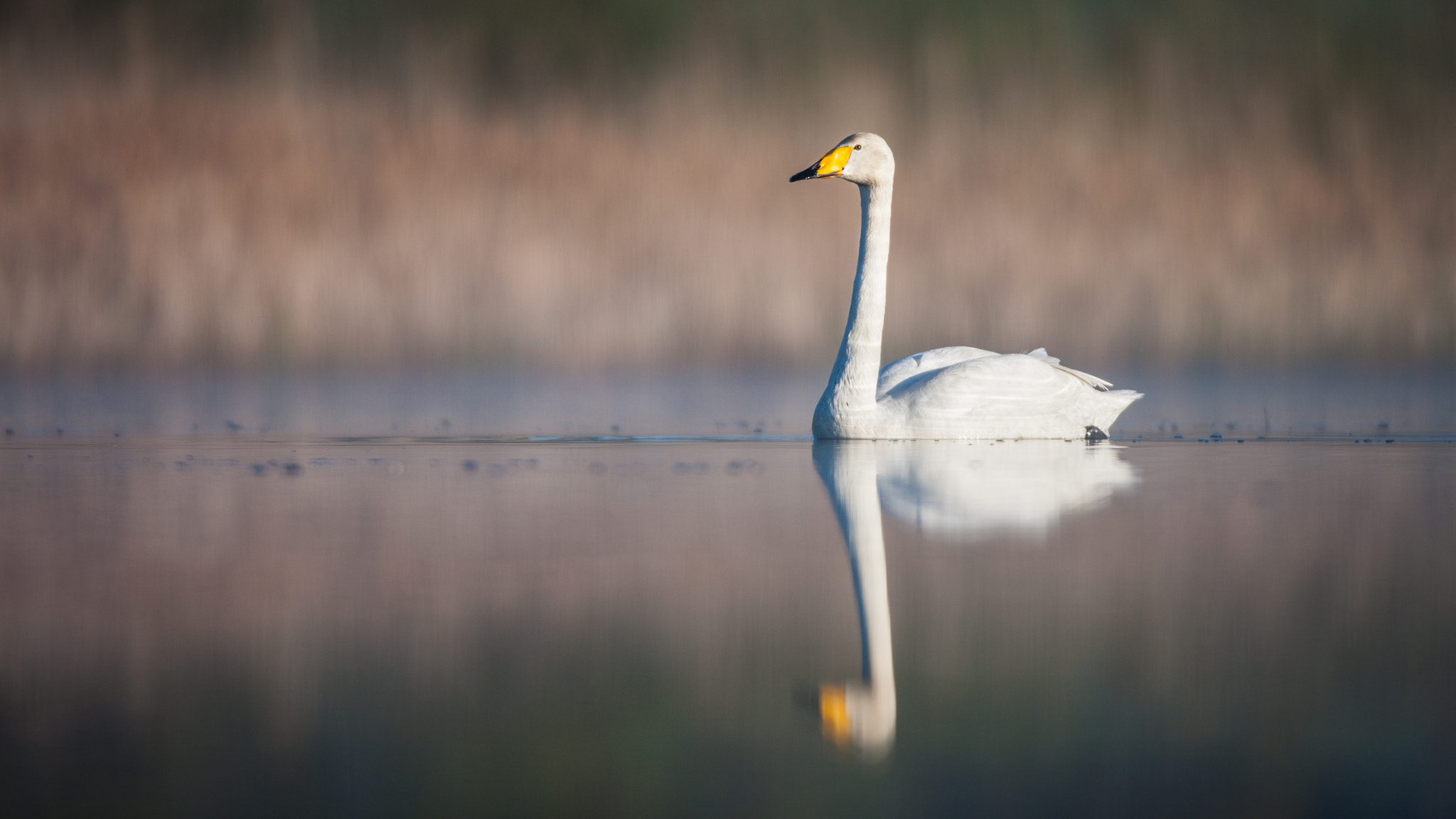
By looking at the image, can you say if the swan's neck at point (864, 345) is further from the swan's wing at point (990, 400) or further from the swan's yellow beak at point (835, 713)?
the swan's yellow beak at point (835, 713)

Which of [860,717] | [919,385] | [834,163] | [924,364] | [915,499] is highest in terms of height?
[834,163]

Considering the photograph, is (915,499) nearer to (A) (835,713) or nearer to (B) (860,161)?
(A) (835,713)

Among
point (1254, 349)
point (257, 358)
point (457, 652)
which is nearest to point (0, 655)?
point (457, 652)

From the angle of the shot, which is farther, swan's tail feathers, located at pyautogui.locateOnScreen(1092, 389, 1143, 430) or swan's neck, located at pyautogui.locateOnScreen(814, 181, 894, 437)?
swan's tail feathers, located at pyautogui.locateOnScreen(1092, 389, 1143, 430)

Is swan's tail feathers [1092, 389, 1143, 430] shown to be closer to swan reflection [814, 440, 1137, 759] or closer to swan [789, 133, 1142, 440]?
swan [789, 133, 1142, 440]

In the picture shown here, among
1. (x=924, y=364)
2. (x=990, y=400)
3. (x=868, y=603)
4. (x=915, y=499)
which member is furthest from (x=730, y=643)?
(x=924, y=364)

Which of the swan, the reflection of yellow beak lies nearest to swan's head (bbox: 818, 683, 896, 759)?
the reflection of yellow beak

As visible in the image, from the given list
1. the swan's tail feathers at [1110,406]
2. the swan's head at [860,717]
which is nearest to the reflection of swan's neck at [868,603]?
the swan's head at [860,717]

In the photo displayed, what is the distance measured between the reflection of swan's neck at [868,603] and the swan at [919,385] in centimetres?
126

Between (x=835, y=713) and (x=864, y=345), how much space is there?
5.74 m

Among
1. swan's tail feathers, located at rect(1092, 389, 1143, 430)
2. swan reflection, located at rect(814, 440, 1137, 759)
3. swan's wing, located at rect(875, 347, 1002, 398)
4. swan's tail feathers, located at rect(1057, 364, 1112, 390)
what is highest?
swan's wing, located at rect(875, 347, 1002, 398)

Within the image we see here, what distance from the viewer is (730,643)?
9.62 feet

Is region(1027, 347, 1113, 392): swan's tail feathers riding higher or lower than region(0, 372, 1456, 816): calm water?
higher

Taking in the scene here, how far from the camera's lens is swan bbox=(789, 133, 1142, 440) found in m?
7.82
